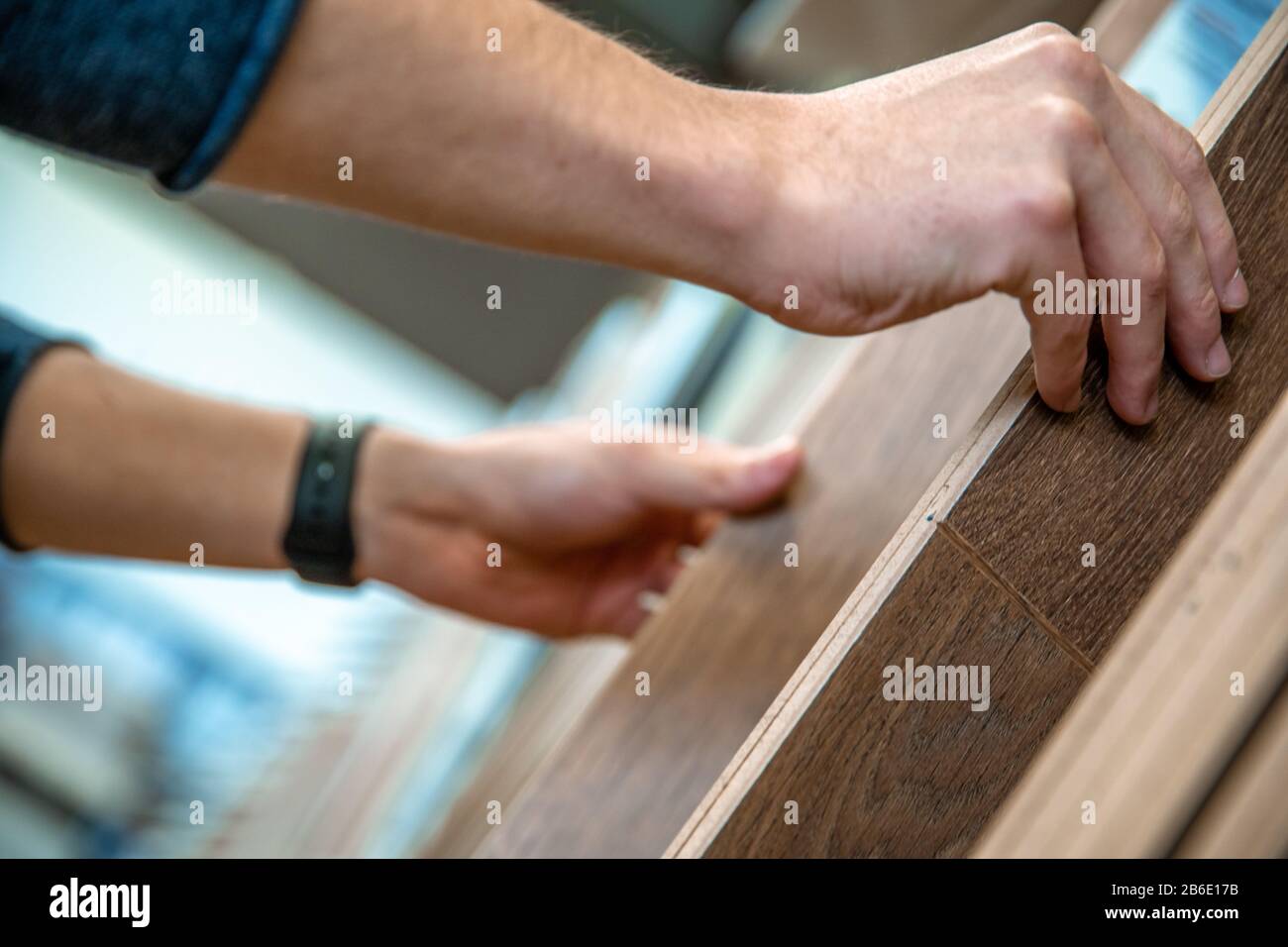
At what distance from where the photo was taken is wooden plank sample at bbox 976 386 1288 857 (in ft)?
1.16

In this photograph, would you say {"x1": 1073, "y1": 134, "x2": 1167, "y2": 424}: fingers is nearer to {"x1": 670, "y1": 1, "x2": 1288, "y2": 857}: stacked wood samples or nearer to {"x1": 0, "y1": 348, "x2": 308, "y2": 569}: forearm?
{"x1": 670, "y1": 1, "x2": 1288, "y2": 857}: stacked wood samples

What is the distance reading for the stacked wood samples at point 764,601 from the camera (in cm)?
76

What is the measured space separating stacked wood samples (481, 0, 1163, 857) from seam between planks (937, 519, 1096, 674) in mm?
240

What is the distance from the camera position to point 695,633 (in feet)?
2.84

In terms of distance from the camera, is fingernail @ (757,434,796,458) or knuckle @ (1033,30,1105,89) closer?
knuckle @ (1033,30,1105,89)

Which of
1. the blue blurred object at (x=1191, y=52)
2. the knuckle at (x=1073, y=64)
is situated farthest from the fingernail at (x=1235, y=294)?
the blue blurred object at (x=1191, y=52)

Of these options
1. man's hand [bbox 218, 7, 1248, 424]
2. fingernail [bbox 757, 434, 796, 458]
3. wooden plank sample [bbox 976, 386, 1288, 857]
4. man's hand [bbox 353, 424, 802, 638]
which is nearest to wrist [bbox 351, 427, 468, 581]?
man's hand [bbox 353, 424, 802, 638]

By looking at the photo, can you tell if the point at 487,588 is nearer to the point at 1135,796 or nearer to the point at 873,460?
the point at 873,460

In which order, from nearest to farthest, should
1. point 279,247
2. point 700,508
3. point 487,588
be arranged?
1. point 700,508
2. point 487,588
3. point 279,247

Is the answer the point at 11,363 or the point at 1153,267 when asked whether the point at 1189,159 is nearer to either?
the point at 1153,267

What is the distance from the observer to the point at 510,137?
52cm

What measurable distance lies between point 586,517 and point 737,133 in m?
0.53

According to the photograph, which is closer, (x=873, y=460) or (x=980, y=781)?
(x=980, y=781)
